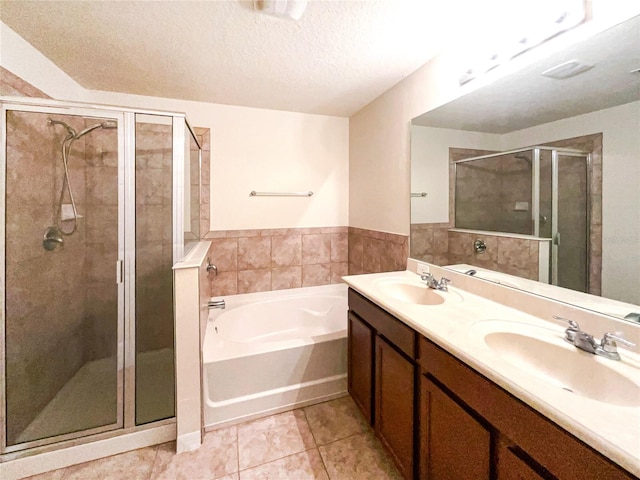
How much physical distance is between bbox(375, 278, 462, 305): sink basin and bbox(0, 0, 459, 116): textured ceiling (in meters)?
1.40

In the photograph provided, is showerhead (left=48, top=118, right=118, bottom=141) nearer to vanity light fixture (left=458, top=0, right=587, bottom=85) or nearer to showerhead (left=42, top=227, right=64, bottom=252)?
showerhead (left=42, top=227, right=64, bottom=252)

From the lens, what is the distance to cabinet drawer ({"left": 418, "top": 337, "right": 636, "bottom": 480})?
1.84 ft

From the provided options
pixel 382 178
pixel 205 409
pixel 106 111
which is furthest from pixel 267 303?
pixel 106 111

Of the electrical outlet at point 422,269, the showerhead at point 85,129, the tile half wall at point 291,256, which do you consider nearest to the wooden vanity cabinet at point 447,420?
the electrical outlet at point 422,269

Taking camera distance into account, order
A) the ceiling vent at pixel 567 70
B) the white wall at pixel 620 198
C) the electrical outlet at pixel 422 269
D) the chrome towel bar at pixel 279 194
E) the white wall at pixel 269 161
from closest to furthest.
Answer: the white wall at pixel 620 198, the ceiling vent at pixel 567 70, the electrical outlet at pixel 422 269, the white wall at pixel 269 161, the chrome towel bar at pixel 279 194

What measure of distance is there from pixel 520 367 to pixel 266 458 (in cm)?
131

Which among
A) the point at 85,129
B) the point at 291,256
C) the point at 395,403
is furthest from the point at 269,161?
the point at 395,403

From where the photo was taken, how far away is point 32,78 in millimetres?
1571

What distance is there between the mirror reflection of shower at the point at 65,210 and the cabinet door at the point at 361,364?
5.83 feet

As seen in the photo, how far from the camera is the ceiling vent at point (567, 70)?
1.03 m

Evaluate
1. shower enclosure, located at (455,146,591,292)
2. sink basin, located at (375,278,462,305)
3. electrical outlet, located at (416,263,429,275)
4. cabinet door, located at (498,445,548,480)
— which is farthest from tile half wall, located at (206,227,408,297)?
cabinet door, located at (498,445,548,480)

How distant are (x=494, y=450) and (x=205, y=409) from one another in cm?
152

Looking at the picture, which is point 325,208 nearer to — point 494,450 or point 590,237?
point 590,237

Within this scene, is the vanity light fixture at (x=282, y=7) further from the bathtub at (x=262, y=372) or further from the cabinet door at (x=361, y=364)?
the bathtub at (x=262, y=372)
